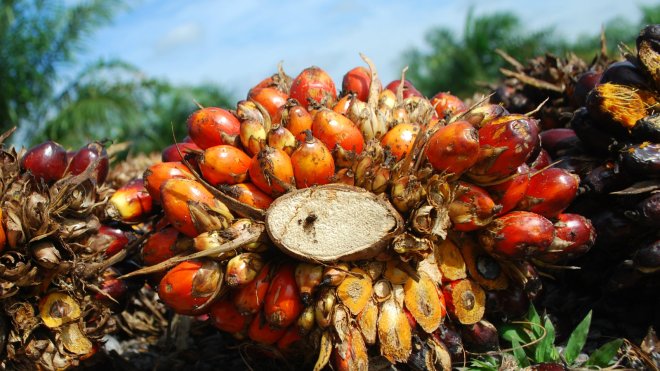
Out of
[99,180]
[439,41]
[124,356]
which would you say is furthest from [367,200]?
[439,41]

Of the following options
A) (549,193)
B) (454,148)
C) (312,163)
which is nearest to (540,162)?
(549,193)

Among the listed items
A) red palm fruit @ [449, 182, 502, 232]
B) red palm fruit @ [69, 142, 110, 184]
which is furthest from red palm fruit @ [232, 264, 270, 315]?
red palm fruit @ [69, 142, 110, 184]

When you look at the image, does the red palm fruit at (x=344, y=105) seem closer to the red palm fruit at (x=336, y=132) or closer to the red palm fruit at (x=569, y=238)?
the red palm fruit at (x=336, y=132)

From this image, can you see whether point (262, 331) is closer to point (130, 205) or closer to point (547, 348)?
point (130, 205)

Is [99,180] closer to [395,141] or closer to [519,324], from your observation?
[395,141]

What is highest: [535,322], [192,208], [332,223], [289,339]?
[192,208]

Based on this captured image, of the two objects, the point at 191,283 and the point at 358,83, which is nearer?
the point at 191,283
